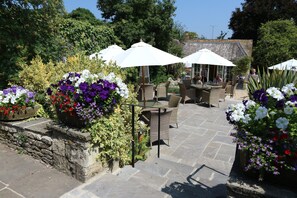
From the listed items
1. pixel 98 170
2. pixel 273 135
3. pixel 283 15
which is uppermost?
pixel 283 15

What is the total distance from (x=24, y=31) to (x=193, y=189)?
14.0 feet

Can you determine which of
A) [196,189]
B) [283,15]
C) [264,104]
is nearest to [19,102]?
[196,189]

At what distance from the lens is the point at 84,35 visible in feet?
26.7

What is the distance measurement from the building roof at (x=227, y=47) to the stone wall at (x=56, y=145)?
18.0 m

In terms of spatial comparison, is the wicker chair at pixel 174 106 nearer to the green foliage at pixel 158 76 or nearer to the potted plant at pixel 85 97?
the potted plant at pixel 85 97

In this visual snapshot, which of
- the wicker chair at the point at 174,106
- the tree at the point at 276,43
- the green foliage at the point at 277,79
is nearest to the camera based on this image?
the green foliage at the point at 277,79

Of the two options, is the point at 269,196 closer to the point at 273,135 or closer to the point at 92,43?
the point at 273,135

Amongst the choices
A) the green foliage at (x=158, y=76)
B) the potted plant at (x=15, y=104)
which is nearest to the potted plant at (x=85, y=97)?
the potted plant at (x=15, y=104)

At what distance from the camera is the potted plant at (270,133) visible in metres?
1.61

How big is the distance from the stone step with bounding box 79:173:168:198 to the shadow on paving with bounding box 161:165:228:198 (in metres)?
0.29

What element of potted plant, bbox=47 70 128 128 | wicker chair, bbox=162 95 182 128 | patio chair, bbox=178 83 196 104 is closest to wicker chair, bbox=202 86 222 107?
patio chair, bbox=178 83 196 104

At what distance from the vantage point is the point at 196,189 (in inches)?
108

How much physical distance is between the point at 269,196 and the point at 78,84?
2.16m

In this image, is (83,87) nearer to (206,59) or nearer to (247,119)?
(247,119)
